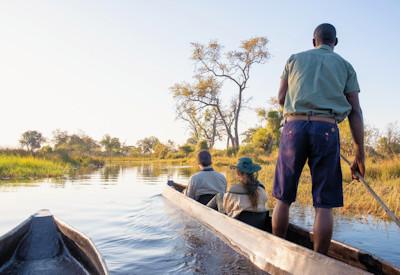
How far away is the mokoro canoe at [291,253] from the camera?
3.11 meters

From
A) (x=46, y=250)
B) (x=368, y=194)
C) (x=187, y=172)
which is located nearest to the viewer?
(x=46, y=250)

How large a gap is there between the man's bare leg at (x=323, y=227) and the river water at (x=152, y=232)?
2.50 feet

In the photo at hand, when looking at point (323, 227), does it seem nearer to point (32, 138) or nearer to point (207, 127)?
point (207, 127)

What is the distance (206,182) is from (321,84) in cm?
399

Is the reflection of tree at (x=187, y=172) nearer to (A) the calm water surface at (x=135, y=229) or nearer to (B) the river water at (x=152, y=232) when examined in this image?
(A) the calm water surface at (x=135, y=229)

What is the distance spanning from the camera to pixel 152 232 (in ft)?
20.6

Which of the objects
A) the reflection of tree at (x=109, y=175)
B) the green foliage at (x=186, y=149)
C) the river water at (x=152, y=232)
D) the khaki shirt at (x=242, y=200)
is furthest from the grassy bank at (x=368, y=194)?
the green foliage at (x=186, y=149)

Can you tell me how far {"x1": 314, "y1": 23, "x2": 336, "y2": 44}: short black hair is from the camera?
3.67 m

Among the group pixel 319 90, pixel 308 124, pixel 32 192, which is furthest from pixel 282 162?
pixel 32 192

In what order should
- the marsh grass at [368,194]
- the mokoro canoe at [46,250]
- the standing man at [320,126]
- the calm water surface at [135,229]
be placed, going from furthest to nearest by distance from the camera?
the marsh grass at [368,194], the calm water surface at [135,229], the mokoro canoe at [46,250], the standing man at [320,126]

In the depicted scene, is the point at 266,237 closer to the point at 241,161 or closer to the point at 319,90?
the point at 241,161

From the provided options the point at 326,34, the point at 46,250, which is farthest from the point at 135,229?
the point at 326,34

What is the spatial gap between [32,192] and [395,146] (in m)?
15.0

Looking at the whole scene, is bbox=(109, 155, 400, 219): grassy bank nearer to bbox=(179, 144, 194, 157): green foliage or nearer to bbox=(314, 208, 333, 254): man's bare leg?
bbox=(314, 208, 333, 254): man's bare leg
